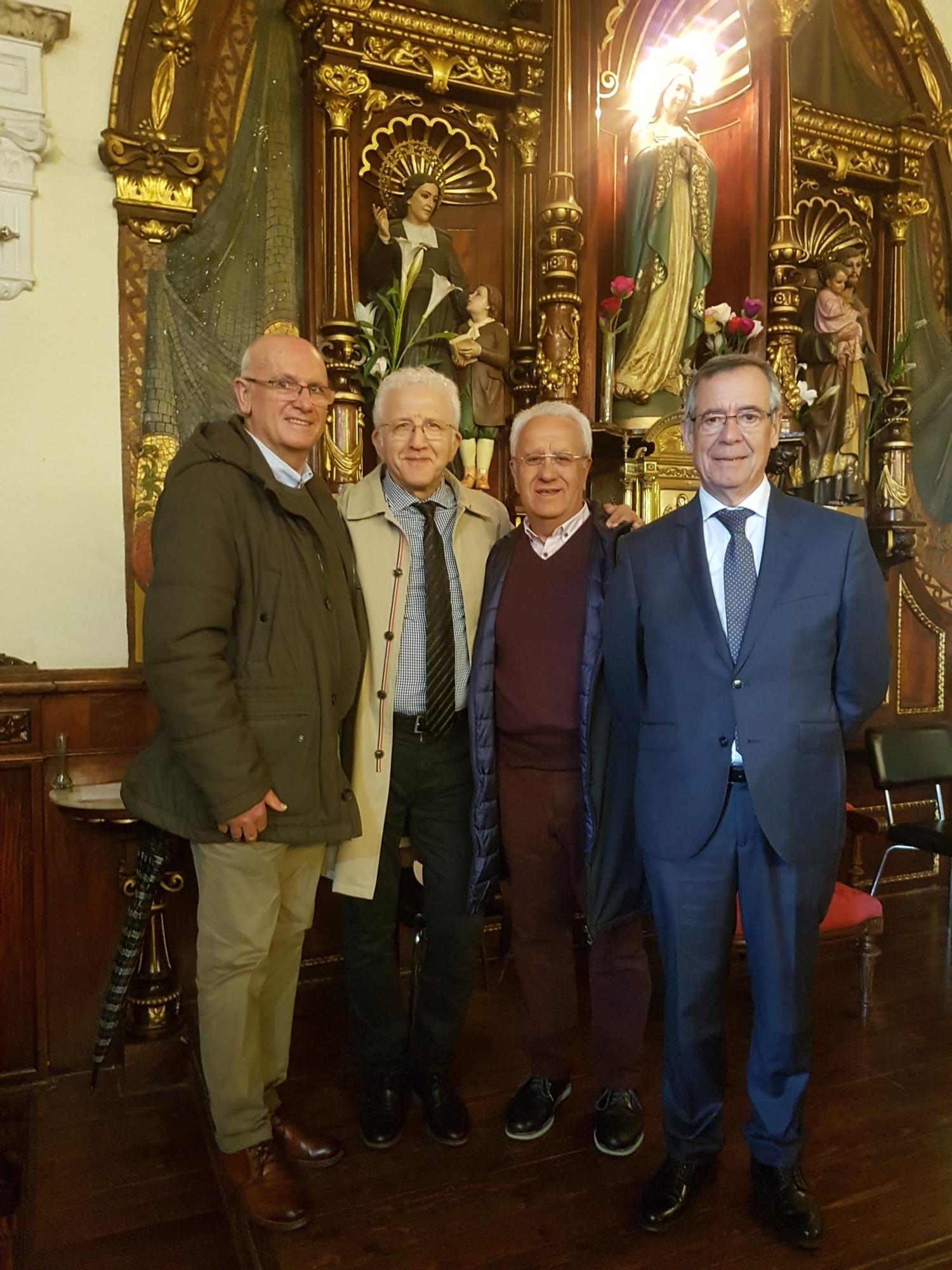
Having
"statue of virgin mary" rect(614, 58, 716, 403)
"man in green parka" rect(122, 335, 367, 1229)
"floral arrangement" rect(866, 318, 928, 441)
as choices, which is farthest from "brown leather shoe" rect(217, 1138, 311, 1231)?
"floral arrangement" rect(866, 318, 928, 441)

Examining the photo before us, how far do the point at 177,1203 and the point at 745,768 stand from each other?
1510 millimetres

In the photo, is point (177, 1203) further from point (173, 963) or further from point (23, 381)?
point (23, 381)

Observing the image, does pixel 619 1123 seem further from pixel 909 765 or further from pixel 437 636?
pixel 909 765

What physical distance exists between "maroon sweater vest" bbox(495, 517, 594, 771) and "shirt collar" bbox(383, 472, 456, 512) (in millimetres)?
240

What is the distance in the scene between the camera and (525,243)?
11.4ft

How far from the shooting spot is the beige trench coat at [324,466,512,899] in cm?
205

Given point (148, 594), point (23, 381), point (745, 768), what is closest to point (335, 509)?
point (148, 594)

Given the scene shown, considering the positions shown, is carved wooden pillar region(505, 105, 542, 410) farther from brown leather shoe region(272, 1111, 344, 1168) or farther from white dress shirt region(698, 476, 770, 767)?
brown leather shoe region(272, 1111, 344, 1168)

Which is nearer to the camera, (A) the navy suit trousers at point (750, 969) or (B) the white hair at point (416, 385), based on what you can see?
(A) the navy suit trousers at point (750, 969)

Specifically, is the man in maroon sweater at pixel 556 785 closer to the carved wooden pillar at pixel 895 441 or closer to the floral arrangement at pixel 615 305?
the floral arrangement at pixel 615 305

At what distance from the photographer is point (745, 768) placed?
1.73 m

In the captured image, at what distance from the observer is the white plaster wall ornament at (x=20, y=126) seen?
266 cm

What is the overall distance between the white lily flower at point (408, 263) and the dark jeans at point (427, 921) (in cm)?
169

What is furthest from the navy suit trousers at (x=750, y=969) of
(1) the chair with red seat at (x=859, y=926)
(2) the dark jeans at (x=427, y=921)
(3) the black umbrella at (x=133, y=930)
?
(3) the black umbrella at (x=133, y=930)
